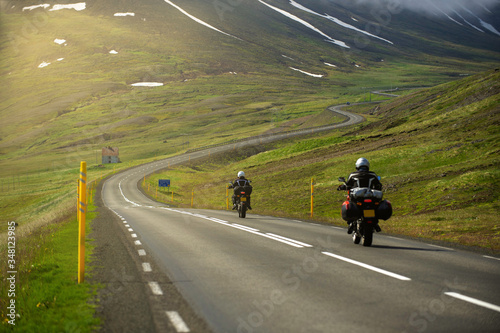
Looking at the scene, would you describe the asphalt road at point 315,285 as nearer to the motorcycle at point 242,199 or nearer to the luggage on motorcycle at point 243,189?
the motorcycle at point 242,199

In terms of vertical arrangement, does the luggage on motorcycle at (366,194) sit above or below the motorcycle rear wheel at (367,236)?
above

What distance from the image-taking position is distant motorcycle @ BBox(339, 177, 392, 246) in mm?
11336

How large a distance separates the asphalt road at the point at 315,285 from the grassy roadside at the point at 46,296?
0.75m

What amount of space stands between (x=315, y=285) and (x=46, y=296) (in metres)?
4.23

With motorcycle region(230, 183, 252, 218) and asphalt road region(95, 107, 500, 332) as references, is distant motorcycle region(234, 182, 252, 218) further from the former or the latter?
asphalt road region(95, 107, 500, 332)

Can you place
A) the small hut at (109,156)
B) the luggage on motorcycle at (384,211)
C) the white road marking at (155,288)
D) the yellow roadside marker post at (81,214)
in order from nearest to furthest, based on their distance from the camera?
the white road marking at (155,288) < the yellow roadside marker post at (81,214) < the luggage on motorcycle at (384,211) < the small hut at (109,156)

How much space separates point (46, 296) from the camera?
7199mm

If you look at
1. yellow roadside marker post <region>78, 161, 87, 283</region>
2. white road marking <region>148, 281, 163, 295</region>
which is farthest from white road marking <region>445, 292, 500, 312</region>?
yellow roadside marker post <region>78, 161, 87, 283</region>

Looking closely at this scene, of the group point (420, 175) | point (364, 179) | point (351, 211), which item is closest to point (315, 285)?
point (351, 211)

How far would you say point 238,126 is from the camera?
149 meters

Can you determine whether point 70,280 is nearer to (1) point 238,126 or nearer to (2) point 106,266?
(2) point 106,266

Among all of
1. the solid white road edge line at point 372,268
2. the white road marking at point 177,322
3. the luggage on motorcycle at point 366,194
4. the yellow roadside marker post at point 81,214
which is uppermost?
the luggage on motorcycle at point 366,194

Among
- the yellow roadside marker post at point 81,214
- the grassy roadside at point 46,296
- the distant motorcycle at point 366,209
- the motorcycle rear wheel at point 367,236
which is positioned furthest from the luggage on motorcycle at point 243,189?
the yellow roadside marker post at point 81,214

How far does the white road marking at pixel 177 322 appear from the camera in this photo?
5409mm
